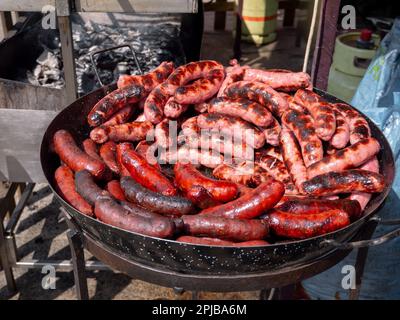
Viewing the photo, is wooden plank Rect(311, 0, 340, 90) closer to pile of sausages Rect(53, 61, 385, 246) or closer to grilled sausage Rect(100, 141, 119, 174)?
pile of sausages Rect(53, 61, 385, 246)

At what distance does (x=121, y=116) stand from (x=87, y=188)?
858 millimetres

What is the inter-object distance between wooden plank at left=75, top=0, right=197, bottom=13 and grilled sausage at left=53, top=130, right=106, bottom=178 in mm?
896

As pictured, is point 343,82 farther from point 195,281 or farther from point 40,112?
point 195,281

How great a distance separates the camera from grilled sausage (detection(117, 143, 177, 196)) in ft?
7.90

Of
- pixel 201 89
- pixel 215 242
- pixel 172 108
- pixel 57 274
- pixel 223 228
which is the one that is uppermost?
pixel 201 89

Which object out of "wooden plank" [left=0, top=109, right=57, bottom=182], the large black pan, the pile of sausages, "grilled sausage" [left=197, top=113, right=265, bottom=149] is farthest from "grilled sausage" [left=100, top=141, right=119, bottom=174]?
"wooden plank" [left=0, top=109, right=57, bottom=182]

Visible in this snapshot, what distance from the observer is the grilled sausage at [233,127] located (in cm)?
280

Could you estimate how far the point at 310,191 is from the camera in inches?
95.0

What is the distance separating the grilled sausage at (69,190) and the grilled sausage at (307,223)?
3.13 ft

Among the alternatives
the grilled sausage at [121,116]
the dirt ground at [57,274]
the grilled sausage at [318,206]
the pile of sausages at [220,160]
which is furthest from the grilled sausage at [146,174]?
the dirt ground at [57,274]

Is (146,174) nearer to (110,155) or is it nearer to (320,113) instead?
(110,155)

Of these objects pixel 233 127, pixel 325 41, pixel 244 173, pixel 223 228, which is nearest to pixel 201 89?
pixel 233 127

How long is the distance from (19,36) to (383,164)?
3.89 metres

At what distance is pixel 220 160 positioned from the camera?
9.15 feet
